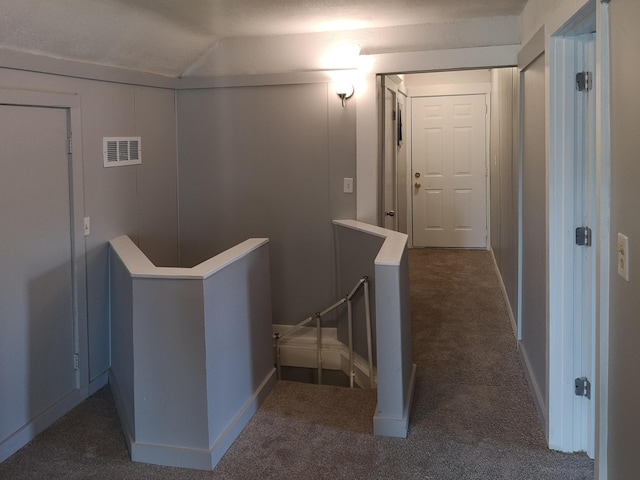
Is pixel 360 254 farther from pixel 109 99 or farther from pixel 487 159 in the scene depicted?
pixel 487 159

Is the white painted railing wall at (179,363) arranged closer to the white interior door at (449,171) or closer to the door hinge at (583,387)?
the door hinge at (583,387)

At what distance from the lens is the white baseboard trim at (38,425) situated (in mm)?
2932

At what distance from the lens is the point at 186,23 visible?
399 centimetres

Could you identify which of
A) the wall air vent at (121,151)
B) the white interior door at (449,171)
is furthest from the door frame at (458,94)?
the wall air vent at (121,151)

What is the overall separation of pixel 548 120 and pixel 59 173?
7.99 feet

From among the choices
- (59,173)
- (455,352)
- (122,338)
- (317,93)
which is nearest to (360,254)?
(455,352)

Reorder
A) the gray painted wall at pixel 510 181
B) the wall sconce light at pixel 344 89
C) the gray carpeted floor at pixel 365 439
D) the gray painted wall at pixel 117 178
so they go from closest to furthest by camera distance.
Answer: the gray carpeted floor at pixel 365 439 < the gray painted wall at pixel 117 178 < the gray painted wall at pixel 510 181 < the wall sconce light at pixel 344 89

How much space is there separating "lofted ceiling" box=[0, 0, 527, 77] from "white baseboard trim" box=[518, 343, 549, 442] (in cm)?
215

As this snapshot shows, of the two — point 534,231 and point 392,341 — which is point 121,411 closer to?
point 392,341

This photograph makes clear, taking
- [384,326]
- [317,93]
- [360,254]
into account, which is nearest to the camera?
[384,326]

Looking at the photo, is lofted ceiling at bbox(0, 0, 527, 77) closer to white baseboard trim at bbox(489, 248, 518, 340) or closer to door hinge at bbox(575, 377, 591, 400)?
white baseboard trim at bbox(489, 248, 518, 340)

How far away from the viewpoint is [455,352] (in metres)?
4.35

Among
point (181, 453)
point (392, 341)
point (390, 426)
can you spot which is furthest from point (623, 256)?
point (181, 453)

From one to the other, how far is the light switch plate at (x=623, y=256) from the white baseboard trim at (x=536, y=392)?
150 centimetres
